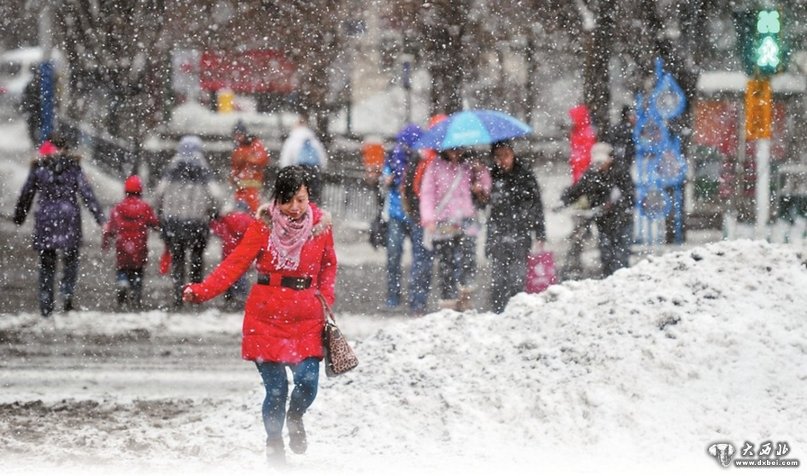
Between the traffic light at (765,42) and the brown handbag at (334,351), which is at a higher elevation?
the traffic light at (765,42)

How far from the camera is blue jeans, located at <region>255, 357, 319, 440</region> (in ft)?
21.6

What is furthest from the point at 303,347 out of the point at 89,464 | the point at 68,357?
the point at 68,357

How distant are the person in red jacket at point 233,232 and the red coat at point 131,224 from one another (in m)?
0.65

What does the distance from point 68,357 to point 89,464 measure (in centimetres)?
412

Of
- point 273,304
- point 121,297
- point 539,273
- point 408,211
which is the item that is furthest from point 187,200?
point 273,304

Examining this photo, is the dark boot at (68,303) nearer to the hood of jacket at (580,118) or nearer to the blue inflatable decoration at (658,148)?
the hood of jacket at (580,118)

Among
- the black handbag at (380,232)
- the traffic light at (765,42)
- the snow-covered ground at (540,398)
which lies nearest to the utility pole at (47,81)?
the black handbag at (380,232)

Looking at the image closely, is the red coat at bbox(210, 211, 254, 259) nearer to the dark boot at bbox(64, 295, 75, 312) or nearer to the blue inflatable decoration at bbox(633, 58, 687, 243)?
the dark boot at bbox(64, 295, 75, 312)

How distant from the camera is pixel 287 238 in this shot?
648 cm

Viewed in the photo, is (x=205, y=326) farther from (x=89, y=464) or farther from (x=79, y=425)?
(x=89, y=464)

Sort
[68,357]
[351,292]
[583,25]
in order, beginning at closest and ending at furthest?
1. [68,357]
2. [351,292]
3. [583,25]

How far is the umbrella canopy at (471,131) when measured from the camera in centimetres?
1209

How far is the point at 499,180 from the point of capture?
11695 millimetres

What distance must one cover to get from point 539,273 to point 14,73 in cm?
2223
